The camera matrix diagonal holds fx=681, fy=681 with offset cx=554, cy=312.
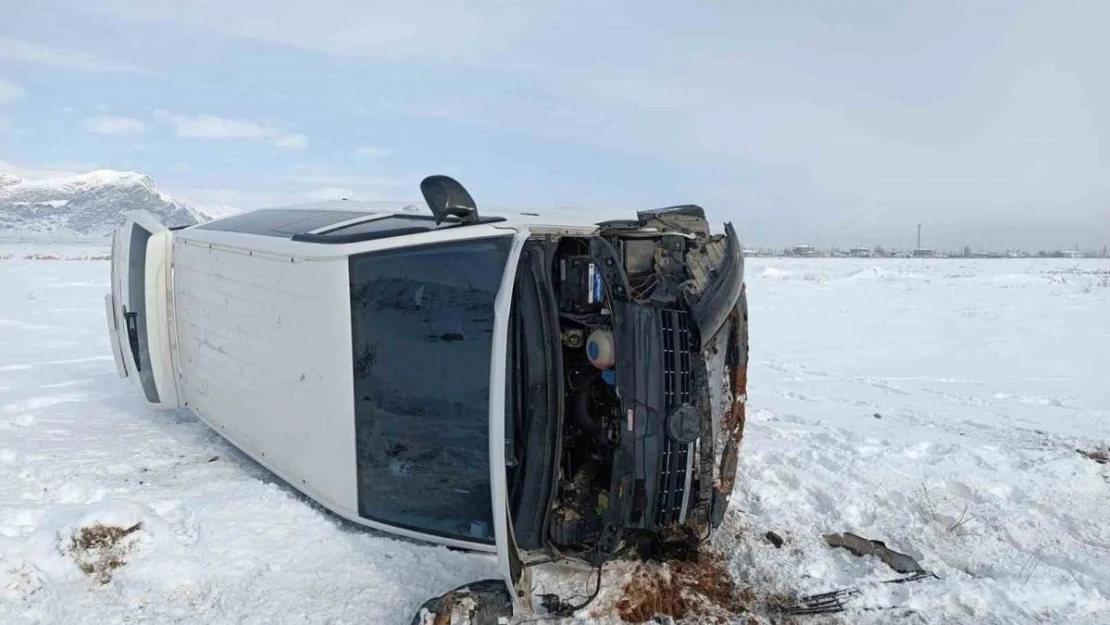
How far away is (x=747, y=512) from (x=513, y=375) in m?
1.97

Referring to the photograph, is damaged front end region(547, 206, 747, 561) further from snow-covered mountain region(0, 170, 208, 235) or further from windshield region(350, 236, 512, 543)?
snow-covered mountain region(0, 170, 208, 235)

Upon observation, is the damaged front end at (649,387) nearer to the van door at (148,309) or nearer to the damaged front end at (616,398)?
the damaged front end at (616,398)

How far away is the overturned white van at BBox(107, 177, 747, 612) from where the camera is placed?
312 cm

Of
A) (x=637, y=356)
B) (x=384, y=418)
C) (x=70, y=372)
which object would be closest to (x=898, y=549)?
(x=637, y=356)

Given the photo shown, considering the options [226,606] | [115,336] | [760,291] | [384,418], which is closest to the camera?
[226,606]

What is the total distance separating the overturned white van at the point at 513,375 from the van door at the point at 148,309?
1885mm

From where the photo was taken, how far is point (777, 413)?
677 centimetres

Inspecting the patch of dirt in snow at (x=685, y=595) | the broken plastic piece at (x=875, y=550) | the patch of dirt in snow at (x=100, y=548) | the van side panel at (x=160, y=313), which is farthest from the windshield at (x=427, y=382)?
the van side panel at (x=160, y=313)

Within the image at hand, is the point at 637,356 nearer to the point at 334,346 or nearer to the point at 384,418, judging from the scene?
the point at 384,418

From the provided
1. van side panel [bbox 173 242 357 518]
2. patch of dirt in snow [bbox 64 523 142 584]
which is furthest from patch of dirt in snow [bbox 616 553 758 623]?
patch of dirt in snow [bbox 64 523 142 584]

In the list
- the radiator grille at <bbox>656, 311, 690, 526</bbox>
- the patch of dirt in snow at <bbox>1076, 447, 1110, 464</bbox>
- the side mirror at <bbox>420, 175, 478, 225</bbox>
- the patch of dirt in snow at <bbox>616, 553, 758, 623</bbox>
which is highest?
the side mirror at <bbox>420, 175, 478, 225</bbox>

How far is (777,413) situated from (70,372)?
296 inches

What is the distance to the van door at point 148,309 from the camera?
536 centimetres

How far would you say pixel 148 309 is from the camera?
17.4 feet
